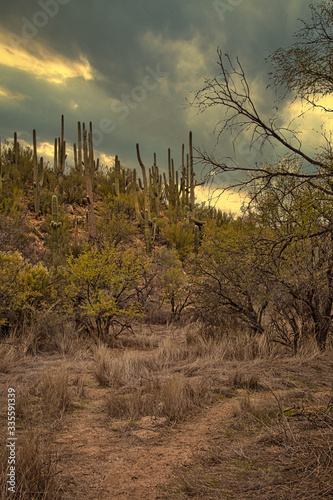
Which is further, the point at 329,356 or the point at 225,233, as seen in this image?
the point at 225,233

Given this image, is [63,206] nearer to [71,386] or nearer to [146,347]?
[146,347]

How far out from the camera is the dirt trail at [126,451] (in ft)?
8.93

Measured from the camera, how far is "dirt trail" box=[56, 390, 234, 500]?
272 centimetres

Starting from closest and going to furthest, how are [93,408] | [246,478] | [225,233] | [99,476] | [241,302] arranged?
1. [246,478]
2. [99,476]
3. [93,408]
4. [241,302]
5. [225,233]

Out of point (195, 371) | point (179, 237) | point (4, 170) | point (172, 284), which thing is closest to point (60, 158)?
point (4, 170)

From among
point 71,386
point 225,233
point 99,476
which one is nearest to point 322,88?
point 99,476

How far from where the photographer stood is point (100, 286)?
30.9 ft

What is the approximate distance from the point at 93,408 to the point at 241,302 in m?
4.43

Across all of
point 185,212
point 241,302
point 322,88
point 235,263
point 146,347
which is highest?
point 185,212

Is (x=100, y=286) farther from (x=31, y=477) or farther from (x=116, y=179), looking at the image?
(x=116, y=179)

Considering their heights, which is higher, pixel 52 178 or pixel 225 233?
pixel 52 178

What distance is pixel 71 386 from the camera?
5.29m

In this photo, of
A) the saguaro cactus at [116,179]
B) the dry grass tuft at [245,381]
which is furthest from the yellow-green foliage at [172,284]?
the saguaro cactus at [116,179]

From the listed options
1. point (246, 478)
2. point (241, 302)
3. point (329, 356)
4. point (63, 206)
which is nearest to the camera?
point (246, 478)
